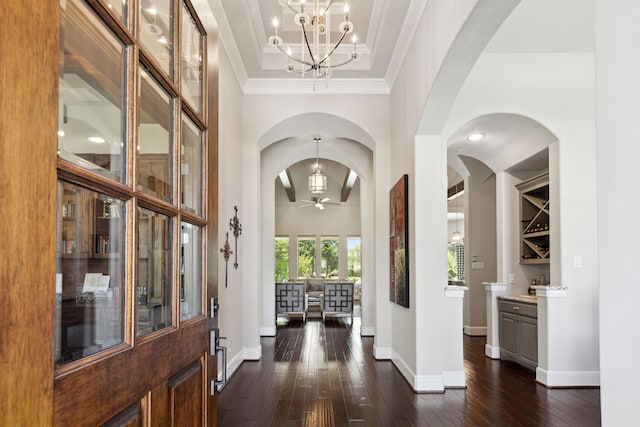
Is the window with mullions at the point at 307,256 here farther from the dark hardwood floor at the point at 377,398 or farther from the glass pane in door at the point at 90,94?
the glass pane in door at the point at 90,94

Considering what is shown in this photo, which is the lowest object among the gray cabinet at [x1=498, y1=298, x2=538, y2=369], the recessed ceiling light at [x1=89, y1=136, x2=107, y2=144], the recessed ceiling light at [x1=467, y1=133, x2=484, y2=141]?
the gray cabinet at [x1=498, y1=298, x2=538, y2=369]

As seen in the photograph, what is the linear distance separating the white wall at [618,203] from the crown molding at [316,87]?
5049 millimetres

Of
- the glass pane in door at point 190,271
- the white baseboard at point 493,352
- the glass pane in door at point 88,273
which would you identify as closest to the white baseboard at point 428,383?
the white baseboard at point 493,352

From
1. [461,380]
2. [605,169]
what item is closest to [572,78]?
A: [461,380]

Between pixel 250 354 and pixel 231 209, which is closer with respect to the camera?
pixel 231 209

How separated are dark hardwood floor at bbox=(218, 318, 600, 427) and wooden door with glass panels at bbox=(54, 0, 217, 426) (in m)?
2.38

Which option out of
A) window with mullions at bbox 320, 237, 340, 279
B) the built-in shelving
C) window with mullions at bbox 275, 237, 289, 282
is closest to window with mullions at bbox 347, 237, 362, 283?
window with mullions at bbox 320, 237, 340, 279

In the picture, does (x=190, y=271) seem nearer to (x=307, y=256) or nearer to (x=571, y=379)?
(x=571, y=379)

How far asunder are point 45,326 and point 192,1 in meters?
1.28

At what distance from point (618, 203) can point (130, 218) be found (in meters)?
1.23

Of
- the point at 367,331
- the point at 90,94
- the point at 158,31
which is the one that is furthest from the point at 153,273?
the point at 367,331

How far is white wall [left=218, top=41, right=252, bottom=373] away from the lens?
4941 millimetres

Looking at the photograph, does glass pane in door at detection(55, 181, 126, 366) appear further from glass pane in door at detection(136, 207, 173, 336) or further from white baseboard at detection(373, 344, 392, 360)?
white baseboard at detection(373, 344, 392, 360)

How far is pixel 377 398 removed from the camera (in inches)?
173
